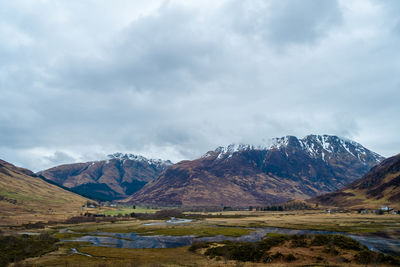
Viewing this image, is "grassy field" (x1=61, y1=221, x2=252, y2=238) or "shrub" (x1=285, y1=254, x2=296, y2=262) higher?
"shrub" (x1=285, y1=254, x2=296, y2=262)

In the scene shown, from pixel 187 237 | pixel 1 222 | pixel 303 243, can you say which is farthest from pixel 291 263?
pixel 1 222

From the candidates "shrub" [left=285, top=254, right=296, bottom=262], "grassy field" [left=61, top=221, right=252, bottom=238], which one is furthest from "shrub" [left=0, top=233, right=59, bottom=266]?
"shrub" [left=285, top=254, right=296, bottom=262]

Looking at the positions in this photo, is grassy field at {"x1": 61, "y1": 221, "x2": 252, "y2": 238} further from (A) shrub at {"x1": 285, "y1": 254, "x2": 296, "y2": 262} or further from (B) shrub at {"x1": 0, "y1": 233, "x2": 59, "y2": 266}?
(A) shrub at {"x1": 285, "y1": 254, "x2": 296, "y2": 262}

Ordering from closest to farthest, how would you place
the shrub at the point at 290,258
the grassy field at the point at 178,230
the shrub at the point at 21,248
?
1. the shrub at the point at 290,258
2. the shrub at the point at 21,248
3. the grassy field at the point at 178,230

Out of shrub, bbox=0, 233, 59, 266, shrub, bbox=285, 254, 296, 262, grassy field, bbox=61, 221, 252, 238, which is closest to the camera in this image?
shrub, bbox=285, 254, 296, 262

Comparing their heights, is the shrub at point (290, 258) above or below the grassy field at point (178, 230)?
above

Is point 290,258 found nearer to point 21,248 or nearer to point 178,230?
point 21,248

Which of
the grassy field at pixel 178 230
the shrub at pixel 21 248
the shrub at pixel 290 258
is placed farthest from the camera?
the grassy field at pixel 178 230

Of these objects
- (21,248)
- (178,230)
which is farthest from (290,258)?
(178,230)

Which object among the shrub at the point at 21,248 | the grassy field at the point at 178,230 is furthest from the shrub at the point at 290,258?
the shrub at the point at 21,248

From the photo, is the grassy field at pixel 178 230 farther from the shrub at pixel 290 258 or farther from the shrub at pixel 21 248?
the shrub at pixel 290 258

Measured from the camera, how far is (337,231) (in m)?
120

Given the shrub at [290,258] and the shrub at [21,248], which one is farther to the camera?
the shrub at [21,248]

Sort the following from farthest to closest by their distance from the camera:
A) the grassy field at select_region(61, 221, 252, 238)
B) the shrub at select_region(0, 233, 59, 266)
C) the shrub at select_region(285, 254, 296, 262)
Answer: the grassy field at select_region(61, 221, 252, 238), the shrub at select_region(0, 233, 59, 266), the shrub at select_region(285, 254, 296, 262)
